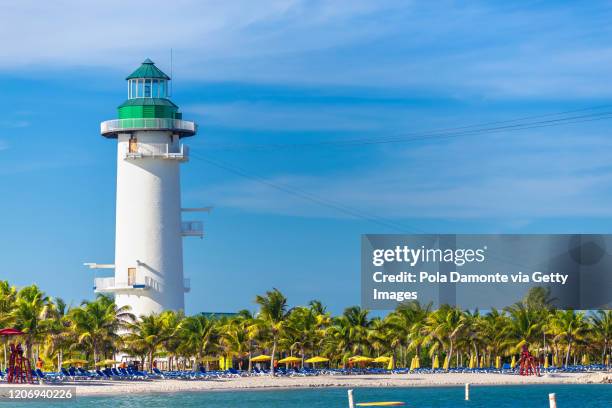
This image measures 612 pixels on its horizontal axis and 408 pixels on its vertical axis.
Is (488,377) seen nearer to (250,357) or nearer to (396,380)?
(396,380)

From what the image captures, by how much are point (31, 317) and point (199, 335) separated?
633 inches

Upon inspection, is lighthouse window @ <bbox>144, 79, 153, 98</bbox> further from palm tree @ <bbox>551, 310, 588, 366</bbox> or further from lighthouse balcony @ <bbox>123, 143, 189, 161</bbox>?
palm tree @ <bbox>551, 310, 588, 366</bbox>

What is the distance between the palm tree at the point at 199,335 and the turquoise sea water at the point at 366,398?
→ 22.9ft

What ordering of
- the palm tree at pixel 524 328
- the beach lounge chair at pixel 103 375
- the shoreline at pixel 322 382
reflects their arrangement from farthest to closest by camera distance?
1. the palm tree at pixel 524 328
2. the beach lounge chair at pixel 103 375
3. the shoreline at pixel 322 382

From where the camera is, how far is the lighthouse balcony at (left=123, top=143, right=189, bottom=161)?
103 meters

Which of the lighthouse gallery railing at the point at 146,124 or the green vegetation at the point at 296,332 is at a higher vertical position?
the lighthouse gallery railing at the point at 146,124

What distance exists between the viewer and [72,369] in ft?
302

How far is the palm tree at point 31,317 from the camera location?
92.6 metres

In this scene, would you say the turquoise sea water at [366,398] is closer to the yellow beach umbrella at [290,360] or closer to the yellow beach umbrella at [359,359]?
the yellow beach umbrella at [290,360]

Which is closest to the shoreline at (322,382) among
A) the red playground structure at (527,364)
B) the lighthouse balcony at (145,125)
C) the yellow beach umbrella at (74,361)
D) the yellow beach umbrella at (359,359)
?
the yellow beach umbrella at (359,359)

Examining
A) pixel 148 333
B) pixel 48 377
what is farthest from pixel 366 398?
pixel 48 377

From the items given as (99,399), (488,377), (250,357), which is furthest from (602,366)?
(99,399)

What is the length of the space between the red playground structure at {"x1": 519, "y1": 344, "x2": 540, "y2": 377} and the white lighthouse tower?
32190 millimetres

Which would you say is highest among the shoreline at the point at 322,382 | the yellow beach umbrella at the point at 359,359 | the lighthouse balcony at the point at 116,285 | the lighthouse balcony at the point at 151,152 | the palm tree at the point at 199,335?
the lighthouse balcony at the point at 151,152
